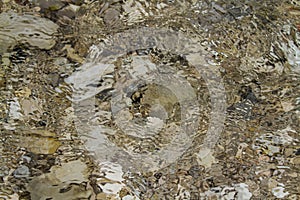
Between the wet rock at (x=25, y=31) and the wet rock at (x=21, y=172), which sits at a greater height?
the wet rock at (x=25, y=31)

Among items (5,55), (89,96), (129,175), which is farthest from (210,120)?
(5,55)

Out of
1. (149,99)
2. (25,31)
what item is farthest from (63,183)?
(25,31)

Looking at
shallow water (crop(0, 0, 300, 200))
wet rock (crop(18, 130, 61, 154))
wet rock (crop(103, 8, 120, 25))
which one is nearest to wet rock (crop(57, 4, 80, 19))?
shallow water (crop(0, 0, 300, 200))

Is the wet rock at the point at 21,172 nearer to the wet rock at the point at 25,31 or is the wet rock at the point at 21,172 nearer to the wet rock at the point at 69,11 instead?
the wet rock at the point at 25,31

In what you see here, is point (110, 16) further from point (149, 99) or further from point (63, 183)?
point (63, 183)

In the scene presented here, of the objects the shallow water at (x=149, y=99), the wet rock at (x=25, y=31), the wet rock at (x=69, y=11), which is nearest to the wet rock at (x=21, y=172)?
the shallow water at (x=149, y=99)

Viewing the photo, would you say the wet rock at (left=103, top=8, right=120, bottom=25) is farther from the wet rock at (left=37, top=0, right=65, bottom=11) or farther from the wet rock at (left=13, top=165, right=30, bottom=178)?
the wet rock at (left=13, top=165, right=30, bottom=178)

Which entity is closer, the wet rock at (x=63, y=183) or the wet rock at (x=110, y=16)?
the wet rock at (x=63, y=183)
